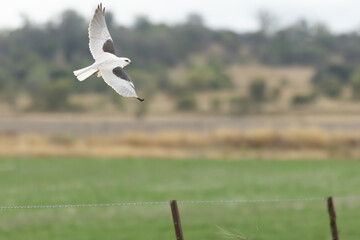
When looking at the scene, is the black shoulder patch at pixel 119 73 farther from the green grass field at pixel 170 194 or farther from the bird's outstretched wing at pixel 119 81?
the green grass field at pixel 170 194

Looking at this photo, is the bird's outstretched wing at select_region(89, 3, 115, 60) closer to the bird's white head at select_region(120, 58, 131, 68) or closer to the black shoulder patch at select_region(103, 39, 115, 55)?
the black shoulder patch at select_region(103, 39, 115, 55)

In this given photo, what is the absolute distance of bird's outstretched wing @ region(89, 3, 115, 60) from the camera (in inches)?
136

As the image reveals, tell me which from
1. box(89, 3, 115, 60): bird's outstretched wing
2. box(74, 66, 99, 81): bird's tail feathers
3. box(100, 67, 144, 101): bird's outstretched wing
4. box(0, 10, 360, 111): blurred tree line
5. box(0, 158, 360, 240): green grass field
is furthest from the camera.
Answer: box(0, 10, 360, 111): blurred tree line

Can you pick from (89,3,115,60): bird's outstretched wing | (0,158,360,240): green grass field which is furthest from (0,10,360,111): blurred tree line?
(89,3,115,60): bird's outstretched wing

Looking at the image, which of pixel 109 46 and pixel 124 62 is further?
pixel 109 46

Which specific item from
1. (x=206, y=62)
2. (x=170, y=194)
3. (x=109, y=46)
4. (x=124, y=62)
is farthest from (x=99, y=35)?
(x=206, y=62)

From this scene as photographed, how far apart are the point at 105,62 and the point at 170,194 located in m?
32.6

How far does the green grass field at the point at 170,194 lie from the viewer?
2445 centimetres

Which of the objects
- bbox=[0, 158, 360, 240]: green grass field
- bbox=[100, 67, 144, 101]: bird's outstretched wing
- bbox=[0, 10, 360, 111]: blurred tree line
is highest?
bbox=[0, 10, 360, 111]: blurred tree line

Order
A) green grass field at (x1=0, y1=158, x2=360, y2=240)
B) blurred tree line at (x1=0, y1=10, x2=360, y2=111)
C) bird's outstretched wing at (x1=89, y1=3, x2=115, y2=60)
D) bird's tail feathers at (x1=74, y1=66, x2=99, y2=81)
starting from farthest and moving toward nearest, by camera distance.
Answer: blurred tree line at (x1=0, y1=10, x2=360, y2=111)
green grass field at (x1=0, y1=158, x2=360, y2=240)
bird's outstretched wing at (x1=89, y1=3, x2=115, y2=60)
bird's tail feathers at (x1=74, y1=66, x2=99, y2=81)

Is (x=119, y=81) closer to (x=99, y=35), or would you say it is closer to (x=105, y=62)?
(x=105, y=62)

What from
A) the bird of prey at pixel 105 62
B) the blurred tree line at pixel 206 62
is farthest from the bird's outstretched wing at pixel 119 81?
the blurred tree line at pixel 206 62

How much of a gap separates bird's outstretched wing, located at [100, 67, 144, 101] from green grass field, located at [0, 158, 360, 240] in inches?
385

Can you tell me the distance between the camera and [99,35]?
3.59 meters
